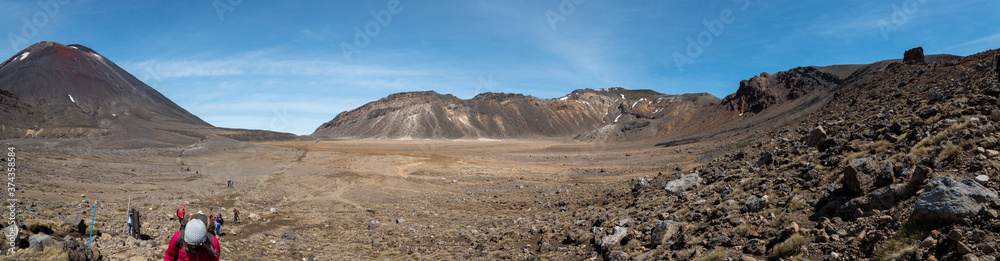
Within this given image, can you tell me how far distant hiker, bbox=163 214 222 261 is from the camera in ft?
12.6

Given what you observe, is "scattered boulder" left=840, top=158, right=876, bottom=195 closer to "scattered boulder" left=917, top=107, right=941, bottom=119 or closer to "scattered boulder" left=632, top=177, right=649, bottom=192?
"scattered boulder" left=917, top=107, right=941, bottom=119

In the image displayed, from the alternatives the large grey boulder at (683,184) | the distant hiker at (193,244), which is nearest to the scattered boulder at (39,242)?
the distant hiker at (193,244)

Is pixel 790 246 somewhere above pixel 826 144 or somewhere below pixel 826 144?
below

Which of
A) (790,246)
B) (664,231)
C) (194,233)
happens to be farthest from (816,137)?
(194,233)

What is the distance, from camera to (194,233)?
3.85 meters

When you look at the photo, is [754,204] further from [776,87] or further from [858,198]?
[776,87]

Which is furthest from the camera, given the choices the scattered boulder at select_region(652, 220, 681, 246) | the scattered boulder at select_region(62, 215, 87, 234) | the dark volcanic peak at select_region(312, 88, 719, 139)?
the dark volcanic peak at select_region(312, 88, 719, 139)

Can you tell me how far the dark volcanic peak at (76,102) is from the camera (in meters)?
71.7

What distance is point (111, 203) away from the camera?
49.2ft

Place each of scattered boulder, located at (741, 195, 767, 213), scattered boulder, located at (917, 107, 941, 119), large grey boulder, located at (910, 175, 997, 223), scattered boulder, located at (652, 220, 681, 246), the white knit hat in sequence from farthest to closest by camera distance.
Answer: scattered boulder, located at (917, 107, 941, 119), scattered boulder, located at (652, 220, 681, 246), scattered boulder, located at (741, 195, 767, 213), large grey boulder, located at (910, 175, 997, 223), the white knit hat

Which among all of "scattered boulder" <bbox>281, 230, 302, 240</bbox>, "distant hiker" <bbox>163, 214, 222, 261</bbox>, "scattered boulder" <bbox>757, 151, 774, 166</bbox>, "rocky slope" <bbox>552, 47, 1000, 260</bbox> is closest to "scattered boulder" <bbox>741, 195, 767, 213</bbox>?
"rocky slope" <bbox>552, 47, 1000, 260</bbox>

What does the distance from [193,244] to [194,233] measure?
0.41 ft

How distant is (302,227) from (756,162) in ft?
47.9

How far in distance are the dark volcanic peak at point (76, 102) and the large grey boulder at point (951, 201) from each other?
74847mm
